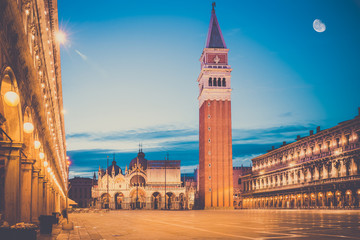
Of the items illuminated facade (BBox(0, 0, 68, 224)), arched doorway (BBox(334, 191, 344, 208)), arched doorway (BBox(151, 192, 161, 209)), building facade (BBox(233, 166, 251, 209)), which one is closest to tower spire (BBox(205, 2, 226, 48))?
building facade (BBox(233, 166, 251, 209))

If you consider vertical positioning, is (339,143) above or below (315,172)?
above

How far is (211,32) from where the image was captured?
114000 millimetres

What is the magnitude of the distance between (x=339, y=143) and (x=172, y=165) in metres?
63.2

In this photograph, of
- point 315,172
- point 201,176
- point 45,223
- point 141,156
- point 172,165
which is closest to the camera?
point 45,223

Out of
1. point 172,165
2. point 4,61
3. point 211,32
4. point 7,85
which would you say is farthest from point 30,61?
point 172,165

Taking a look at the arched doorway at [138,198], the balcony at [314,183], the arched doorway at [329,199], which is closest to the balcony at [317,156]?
the balcony at [314,183]

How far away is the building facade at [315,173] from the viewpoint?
66312 millimetres

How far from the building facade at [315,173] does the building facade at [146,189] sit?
76.1 ft

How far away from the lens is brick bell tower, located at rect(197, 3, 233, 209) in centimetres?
10269

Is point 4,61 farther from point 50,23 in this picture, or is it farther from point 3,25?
point 50,23

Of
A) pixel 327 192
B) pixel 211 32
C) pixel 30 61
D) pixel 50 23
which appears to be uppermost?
pixel 211 32

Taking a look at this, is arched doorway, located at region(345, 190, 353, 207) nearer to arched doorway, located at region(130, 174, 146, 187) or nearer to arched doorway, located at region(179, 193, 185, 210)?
arched doorway, located at region(179, 193, 185, 210)

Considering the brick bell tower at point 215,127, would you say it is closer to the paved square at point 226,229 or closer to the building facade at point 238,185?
the building facade at point 238,185

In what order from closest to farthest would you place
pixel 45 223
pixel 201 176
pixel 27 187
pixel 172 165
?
1. pixel 45 223
2. pixel 27 187
3. pixel 201 176
4. pixel 172 165
